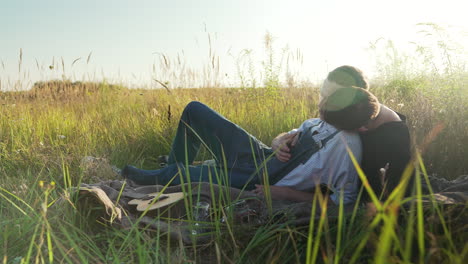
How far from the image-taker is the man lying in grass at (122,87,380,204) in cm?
246

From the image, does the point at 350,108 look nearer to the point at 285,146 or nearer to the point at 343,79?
the point at 343,79

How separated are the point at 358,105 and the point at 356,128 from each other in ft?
0.61

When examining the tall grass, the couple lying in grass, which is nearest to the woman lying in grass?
the couple lying in grass

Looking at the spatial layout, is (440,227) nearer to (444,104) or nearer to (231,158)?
(231,158)

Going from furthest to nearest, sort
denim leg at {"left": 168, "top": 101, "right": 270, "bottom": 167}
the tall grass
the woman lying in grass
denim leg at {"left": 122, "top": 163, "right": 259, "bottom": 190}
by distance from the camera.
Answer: denim leg at {"left": 168, "top": 101, "right": 270, "bottom": 167}, denim leg at {"left": 122, "top": 163, "right": 259, "bottom": 190}, the woman lying in grass, the tall grass

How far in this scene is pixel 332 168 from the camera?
2.69m

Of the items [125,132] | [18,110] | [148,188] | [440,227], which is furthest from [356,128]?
[18,110]

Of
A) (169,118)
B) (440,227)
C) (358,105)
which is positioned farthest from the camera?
(169,118)

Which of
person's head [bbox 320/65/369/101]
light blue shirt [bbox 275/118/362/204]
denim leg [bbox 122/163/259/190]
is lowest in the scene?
denim leg [bbox 122/163/259/190]

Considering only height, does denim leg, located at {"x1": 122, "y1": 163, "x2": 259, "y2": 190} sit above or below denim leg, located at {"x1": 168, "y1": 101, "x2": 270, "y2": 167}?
below

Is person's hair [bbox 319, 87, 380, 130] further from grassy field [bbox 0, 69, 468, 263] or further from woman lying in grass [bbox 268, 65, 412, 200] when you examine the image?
grassy field [bbox 0, 69, 468, 263]

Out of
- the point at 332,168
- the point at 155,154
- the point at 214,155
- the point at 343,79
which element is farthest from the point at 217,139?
the point at 155,154

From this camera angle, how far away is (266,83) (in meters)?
5.70

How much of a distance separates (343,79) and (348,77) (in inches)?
1.4
